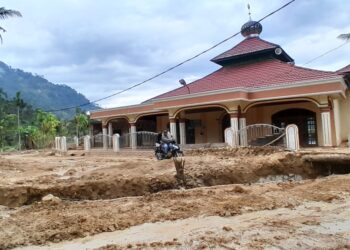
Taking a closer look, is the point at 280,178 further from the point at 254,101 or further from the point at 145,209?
the point at 254,101

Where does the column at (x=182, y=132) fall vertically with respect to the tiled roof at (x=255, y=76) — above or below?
below

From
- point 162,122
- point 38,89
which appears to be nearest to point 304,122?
point 162,122

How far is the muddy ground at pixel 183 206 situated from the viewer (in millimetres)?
6457

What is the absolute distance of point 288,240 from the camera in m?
6.09

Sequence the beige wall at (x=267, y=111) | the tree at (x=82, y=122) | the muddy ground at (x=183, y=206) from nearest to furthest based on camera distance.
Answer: the muddy ground at (x=183, y=206) < the beige wall at (x=267, y=111) < the tree at (x=82, y=122)

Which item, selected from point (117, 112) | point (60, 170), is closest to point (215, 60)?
point (117, 112)

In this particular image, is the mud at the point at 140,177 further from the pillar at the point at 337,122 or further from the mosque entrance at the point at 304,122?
the mosque entrance at the point at 304,122

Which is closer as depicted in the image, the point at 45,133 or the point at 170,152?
the point at 170,152

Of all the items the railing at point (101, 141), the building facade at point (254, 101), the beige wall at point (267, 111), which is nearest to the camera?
the building facade at point (254, 101)

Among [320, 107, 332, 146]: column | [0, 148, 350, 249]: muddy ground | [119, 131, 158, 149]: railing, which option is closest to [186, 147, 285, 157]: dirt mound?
[0, 148, 350, 249]: muddy ground

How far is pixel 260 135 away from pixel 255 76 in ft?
13.8

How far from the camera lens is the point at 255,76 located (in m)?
21.5

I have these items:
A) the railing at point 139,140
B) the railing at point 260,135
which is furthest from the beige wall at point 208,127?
the railing at point 260,135

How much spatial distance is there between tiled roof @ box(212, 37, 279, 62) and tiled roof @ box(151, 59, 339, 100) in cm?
78
